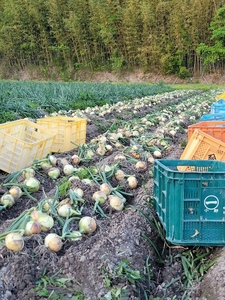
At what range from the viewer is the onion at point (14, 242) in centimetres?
208

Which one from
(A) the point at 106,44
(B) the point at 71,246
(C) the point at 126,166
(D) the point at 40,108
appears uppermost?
(B) the point at 71,246

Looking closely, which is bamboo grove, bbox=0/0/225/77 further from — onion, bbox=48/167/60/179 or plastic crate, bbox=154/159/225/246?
plastic crate, bbox=154/159/225/246

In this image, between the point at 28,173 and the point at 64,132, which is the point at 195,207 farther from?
the point at 64,132

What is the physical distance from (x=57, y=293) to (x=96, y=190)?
120 cm

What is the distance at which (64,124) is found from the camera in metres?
4.84

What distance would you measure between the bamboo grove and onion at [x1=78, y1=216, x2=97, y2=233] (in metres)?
25.7

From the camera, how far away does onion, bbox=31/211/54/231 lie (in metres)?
2.35

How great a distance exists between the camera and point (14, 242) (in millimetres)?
2086

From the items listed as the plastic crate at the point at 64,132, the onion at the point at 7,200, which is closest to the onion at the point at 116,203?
the onion at the point at 7,200

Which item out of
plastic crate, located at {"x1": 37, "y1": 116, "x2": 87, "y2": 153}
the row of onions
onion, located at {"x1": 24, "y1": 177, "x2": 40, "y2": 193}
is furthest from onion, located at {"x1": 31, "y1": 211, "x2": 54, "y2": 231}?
plastic crate, located at {"x1": 37, "y1": 116, "x2": 87, "y2": 153}

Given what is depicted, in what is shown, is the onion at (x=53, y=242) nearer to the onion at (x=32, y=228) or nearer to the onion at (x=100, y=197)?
the onion at (x=32, y=228)

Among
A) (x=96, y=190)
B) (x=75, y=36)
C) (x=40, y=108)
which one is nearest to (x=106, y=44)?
(x=75, y=36)

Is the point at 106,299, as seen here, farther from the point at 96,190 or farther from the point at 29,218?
the point at 96,190

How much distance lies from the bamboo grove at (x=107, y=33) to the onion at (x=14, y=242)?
85.7 feet
